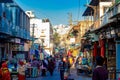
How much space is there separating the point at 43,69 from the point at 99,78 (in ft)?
97.4

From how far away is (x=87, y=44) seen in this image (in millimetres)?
47594

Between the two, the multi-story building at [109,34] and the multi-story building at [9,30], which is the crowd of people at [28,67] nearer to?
the multi-story building at [9,30]

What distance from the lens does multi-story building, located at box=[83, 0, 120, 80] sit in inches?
1014

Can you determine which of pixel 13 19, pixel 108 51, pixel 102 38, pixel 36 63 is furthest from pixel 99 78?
pixel 13 19

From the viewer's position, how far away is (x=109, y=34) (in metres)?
30.3

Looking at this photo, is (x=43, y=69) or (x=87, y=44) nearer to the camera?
(x=43, y=69)

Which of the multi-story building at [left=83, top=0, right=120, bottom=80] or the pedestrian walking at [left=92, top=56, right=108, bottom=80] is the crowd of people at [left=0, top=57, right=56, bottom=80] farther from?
the pedestrian walking at [left=92, top=56, right=108, bottom=80]

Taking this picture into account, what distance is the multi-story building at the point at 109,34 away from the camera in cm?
2577

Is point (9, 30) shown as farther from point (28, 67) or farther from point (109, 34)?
point (109, 34)

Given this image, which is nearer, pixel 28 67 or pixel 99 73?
pixel 99 73

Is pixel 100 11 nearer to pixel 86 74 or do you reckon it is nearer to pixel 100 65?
pixel 86 74

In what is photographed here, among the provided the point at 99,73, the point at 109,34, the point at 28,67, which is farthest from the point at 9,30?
the point at 99,73

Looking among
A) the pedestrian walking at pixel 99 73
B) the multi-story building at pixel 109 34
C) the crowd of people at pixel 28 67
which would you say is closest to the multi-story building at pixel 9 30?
the crowd of people at pixel 28 67

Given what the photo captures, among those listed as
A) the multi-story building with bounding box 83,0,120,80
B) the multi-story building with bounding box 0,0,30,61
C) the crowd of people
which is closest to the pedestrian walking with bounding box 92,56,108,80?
the multi-story building with bounding box 83,0,120,80
